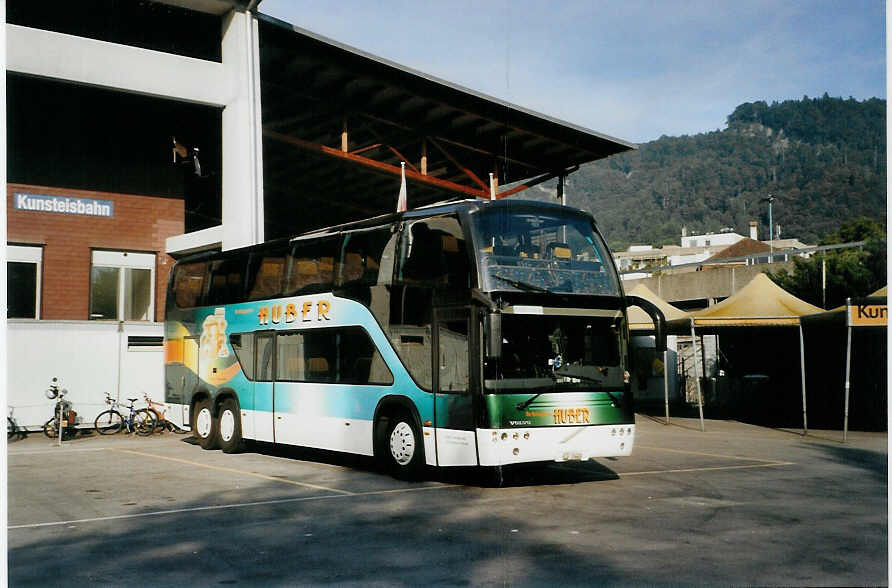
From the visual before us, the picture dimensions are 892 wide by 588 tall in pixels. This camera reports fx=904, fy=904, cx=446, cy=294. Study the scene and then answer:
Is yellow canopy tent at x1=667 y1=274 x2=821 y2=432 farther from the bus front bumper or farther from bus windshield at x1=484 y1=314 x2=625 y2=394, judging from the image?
bus windshield at x1=484 y1=314 x2=625 y2=394

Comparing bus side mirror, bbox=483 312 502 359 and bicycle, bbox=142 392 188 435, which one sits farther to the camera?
bicycle, bbox=142 392 188 435

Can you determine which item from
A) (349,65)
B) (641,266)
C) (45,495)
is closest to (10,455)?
(45,495)

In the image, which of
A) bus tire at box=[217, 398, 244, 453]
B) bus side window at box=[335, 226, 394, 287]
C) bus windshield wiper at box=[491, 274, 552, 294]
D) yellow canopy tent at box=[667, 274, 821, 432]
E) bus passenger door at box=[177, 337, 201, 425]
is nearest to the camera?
bus windshield wiper at box=[491, 274, 552, 294]

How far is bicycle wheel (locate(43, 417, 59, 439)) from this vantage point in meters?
19.0

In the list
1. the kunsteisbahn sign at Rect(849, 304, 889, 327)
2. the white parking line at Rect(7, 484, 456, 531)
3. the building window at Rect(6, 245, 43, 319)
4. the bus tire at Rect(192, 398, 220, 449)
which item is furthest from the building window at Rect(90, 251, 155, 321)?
the kunsteisbahn sign at Rect(849, 304, 889, 327)

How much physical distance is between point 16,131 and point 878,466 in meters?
18.3

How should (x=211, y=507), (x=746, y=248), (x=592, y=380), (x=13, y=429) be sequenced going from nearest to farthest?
(x=211, y=507)
(x=746, y=248)
(x=592, y=380)
(x=13, y=429)

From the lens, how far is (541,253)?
11352 millimetres

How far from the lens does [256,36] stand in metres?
20.4

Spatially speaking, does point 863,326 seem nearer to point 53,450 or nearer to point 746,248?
point 746,248

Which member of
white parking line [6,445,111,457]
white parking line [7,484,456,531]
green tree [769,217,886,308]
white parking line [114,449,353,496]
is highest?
green tree [769,217,886,308]

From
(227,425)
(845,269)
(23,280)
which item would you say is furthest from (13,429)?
(845,269)

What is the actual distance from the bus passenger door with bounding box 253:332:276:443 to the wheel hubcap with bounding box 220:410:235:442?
2.99 feet

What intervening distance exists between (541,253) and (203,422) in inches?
344
